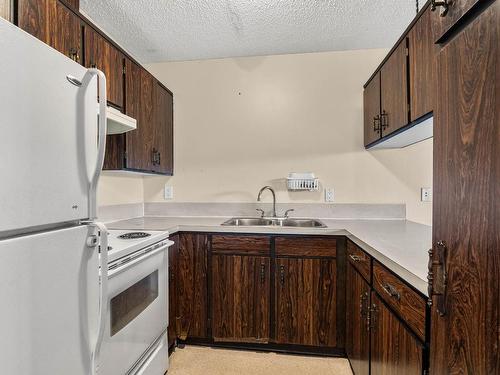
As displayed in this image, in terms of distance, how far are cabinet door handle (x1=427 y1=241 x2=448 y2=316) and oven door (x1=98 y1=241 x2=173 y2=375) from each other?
1.14m

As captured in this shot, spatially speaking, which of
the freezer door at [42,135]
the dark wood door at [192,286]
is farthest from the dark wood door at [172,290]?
the freezer door at [42,135]

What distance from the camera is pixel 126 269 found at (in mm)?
1362

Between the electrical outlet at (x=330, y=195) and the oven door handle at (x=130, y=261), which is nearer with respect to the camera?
the oven door handle at (x=130, y=261)

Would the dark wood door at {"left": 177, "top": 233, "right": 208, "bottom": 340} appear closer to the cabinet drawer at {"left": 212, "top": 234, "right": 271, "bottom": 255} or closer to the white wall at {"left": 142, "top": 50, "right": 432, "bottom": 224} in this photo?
the cabinet drawer at {"left": 212, "top": 234, "right": 271, "bottom": 255}

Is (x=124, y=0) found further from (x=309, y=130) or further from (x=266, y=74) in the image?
(x=309, y=130)

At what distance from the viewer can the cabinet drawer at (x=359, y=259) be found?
5.18 feet

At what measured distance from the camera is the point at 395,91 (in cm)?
184

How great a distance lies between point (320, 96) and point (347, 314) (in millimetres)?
1826

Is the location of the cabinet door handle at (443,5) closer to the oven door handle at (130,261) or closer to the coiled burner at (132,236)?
the oven door handle at (130,261)

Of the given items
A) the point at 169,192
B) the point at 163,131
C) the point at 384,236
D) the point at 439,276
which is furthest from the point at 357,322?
the point at 163,131

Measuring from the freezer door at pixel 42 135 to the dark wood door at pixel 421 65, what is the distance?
56.0 inches

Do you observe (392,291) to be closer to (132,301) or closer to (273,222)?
(132,301)

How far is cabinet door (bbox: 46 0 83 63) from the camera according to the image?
4.50ft

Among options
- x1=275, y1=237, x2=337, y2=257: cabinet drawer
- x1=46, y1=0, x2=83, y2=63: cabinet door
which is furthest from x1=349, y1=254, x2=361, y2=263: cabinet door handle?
x1=46, y1=0, x2=83, y2=63: cabinet door
